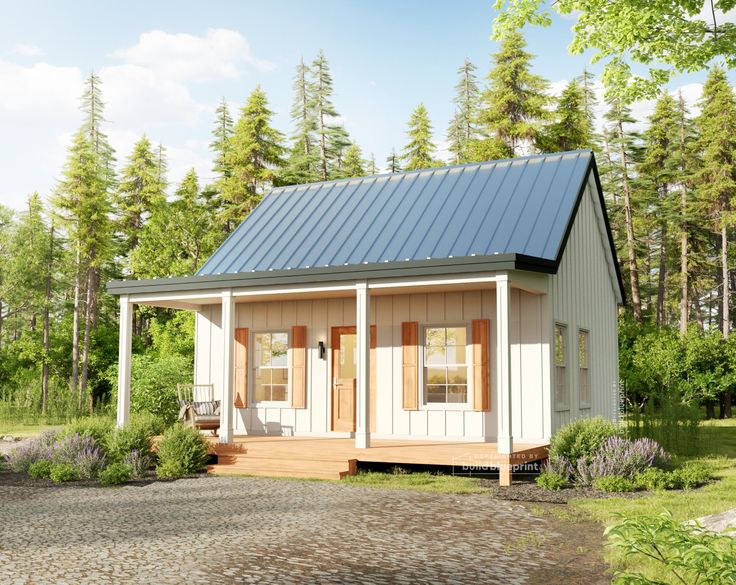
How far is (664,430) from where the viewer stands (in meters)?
13.5

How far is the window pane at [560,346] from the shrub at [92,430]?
7.84 meters

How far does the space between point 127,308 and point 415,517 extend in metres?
8.13

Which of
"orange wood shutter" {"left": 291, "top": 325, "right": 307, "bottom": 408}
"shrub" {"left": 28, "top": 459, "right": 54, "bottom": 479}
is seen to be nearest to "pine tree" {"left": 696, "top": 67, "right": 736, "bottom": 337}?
"orange wood shutter" {"left": 291, "top": 325, "right": 307, "bottom": 408}

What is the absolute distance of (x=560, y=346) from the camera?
→ 13.4m

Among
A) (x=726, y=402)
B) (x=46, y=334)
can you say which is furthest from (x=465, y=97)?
(x=46, y=334)

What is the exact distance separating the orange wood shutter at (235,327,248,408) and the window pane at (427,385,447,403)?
3987 millimetres

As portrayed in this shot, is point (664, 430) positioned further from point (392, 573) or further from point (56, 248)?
point (56, 248)

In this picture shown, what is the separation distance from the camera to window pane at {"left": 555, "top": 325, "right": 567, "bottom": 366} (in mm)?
13242

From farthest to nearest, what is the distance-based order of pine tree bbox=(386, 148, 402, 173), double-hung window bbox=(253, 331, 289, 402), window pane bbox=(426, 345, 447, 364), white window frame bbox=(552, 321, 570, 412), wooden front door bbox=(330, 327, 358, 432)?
pine tree bbox=(386, 148, 402, 173)
double-hung window bbox=(253, 331, 289, 402)
wooden front door bbox=(330, 327, 358, 432)
window pane bbox=(426, 345, 447, 364)
white window frame bbox=(552, 321, 570, 412)

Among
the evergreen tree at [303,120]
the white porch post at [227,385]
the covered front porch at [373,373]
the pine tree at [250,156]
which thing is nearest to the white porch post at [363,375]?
the covered front porch at [373,373]

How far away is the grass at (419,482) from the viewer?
10.1 meters

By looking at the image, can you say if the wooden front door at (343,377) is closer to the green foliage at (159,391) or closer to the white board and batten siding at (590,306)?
the white board and batten siding at (590,306)

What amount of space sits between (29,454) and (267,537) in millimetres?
7330

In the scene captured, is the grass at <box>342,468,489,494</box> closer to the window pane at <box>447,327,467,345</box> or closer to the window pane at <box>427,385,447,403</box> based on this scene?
the window pane at <box>427,385,447,403</box>
